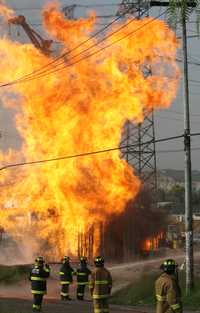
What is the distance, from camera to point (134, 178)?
132 ft

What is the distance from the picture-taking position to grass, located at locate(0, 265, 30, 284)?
29.8 meters

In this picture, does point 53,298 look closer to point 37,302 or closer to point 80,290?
point 80,290

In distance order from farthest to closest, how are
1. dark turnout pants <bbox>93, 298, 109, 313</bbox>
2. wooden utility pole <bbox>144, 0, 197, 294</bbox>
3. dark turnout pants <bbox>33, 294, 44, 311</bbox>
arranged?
1. wooden utility pole <bbox>144, 0, 197, 294</bbox>
2. dark turnout pants <bbox>33, 294, 44, 311</bbox>
3. dark turnout pants <bbox>93, 298, 109, 313</bbox>

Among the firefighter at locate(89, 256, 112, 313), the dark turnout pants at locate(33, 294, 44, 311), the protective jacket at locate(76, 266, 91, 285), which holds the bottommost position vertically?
the dark turnout pants at locate(33, 294, 44, 311)

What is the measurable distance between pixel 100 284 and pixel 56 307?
648cm

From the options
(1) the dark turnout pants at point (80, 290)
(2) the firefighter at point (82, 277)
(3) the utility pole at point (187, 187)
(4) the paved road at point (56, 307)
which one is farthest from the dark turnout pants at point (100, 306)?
(1) the dark turnout pants at point (80, 290)

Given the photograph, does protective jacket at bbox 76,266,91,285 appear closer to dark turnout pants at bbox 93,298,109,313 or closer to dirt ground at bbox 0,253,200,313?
dirt ground at bbox 0,253,200,313

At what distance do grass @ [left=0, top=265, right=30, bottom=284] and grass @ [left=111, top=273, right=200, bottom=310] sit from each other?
8.32 meters

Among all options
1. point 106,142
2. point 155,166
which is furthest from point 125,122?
point 155,166

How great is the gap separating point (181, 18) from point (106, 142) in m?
32.5

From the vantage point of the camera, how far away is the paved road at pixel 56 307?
18.5 m

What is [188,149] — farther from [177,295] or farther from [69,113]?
[69,113]

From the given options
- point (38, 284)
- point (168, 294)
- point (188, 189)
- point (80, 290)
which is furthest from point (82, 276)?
point (168, 294)

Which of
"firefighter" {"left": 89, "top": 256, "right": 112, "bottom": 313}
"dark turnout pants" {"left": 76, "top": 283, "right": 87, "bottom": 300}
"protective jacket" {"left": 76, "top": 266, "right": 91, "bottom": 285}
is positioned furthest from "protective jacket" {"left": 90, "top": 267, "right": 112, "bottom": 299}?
"dark turnout pants" {"left": 76, "top": 283, "right": 87, "bottom": 300}
